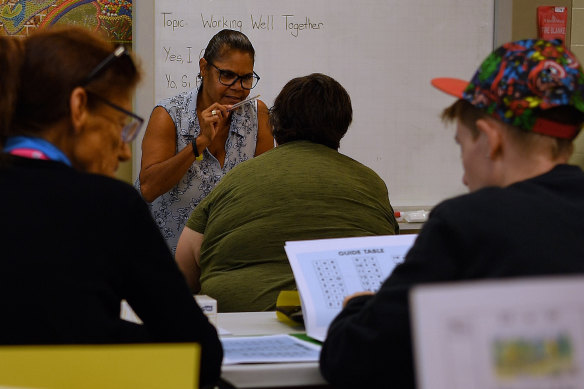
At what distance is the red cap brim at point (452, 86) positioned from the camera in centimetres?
129

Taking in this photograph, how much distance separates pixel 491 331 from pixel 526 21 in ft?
11.0

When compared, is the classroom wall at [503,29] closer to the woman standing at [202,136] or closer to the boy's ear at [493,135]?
the woman standing at [202,136]

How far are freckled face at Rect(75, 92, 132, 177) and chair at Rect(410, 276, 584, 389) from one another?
2.59 feet

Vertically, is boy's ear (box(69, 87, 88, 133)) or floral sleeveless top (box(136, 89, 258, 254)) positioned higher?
boy's ear (box(69, 87, 88, 133))

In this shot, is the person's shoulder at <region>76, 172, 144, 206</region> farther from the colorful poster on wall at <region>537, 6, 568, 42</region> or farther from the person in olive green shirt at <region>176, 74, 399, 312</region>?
the colorful poster on wall at <region>537, 6, 568, 42</region>

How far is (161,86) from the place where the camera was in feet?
11.1

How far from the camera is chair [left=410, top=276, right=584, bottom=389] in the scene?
59cm

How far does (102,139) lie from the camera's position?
1.28 meters

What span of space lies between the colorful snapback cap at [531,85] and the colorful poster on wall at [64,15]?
2.32m

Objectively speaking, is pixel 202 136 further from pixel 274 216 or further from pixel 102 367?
pixel 102 367

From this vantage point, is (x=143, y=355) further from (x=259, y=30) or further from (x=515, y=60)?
(x=259, y=30)

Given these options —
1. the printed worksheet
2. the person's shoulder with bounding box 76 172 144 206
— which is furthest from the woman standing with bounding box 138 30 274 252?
the person's shoulder with bounding box 76 172 144 206

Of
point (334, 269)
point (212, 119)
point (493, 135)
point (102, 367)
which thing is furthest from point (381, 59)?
point (102, 367)

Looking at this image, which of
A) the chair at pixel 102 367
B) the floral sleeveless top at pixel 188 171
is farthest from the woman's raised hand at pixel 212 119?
the chair at pixel 102 367
